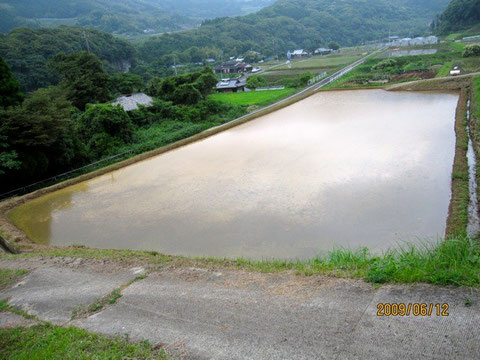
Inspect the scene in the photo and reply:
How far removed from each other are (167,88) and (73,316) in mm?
23864

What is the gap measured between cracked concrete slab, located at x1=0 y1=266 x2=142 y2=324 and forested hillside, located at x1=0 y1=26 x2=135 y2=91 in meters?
27.6

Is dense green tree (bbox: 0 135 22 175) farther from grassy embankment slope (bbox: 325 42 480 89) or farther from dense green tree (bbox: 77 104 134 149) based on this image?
grassy embankment slope (bbox: 325 42 480 89)

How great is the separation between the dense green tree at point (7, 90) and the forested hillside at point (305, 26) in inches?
1849

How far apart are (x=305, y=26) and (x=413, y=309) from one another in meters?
105

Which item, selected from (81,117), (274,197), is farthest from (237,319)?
(81,117)

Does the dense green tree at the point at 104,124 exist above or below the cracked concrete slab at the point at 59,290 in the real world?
above

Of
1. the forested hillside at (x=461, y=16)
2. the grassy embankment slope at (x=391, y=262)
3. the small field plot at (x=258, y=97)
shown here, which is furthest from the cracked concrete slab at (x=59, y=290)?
the forested hillside at (x=461, y=16)

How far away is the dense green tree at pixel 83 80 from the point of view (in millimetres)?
23859

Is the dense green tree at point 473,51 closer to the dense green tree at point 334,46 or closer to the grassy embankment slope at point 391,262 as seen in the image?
the grassy embankment slope at point 391,262

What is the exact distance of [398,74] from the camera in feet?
105

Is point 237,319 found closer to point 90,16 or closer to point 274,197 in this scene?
point 274,197

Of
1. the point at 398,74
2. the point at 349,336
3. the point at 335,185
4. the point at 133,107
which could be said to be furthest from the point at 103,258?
the point at 398,74

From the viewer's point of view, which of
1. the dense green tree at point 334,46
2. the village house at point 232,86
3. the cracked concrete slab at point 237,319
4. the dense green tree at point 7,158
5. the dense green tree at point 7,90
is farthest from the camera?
the dense green tree at point 334,46

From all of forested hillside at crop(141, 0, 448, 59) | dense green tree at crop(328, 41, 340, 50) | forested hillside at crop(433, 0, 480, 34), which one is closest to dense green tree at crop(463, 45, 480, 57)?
forested hillside at crop(433, 0, 480, 34)
